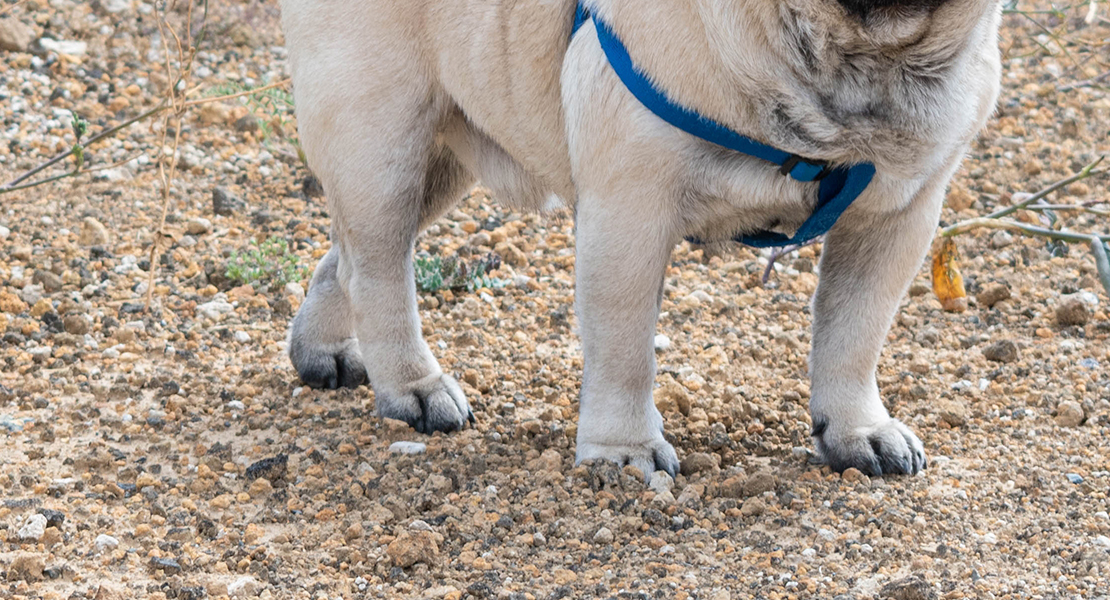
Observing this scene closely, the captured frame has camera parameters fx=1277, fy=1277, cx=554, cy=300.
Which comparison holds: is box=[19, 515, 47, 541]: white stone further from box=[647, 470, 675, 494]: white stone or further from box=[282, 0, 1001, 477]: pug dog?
box=[647, 470, 675, 494]: white stone

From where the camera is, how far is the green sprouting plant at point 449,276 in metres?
5.37

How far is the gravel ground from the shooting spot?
326cm

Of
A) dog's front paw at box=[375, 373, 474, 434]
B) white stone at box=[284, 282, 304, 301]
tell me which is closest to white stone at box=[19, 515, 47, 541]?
dog's front paw at box=[375, 373, 474, 434]

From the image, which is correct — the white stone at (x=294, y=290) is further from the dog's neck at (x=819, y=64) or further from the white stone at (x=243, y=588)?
the dog's neck at (x=819, y=64)

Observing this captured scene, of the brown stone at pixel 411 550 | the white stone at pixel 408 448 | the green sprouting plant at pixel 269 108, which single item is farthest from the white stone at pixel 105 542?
the green sprouting plant at pixel 269 108

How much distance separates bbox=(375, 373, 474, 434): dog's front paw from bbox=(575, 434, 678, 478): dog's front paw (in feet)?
1.97

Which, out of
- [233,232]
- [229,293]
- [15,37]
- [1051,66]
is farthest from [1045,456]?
[15,37]

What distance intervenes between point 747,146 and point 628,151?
317 mm

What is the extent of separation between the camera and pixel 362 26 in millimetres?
4062

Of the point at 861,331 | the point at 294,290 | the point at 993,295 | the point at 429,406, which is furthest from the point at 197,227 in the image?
the point at 993,295

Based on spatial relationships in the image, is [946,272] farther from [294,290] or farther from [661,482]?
[294,290]

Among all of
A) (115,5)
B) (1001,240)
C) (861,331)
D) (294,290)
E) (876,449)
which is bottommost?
(1001,240)

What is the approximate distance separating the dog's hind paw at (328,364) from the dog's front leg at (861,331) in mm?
1659

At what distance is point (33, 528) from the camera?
3.28 meters
